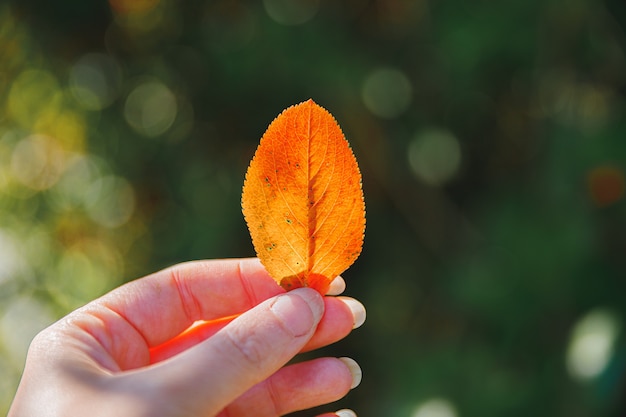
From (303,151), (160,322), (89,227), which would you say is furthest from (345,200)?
(89,227)

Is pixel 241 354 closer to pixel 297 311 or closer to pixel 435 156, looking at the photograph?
pixel 297 311

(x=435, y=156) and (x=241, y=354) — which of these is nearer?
(x=241, y=354)

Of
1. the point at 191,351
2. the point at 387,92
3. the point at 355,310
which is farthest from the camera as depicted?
the point at 387,92

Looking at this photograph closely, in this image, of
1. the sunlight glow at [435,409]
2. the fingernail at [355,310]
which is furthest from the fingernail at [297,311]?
the sunlight glow at [435,409]

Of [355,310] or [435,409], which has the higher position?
[355,310]

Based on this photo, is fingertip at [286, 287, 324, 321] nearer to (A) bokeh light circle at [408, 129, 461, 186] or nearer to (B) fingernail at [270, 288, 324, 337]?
(B) fingernail at [270, 288, 324, 337]

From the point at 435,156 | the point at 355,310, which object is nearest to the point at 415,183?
the point at 435,156

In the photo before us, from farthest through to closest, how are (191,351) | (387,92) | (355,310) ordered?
(387,92) → (355,310) → (191,351)

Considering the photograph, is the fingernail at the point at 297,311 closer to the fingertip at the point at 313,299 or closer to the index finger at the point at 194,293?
the fingertip at the point at 313,299

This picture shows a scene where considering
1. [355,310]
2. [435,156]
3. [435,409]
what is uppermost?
[435,156]
